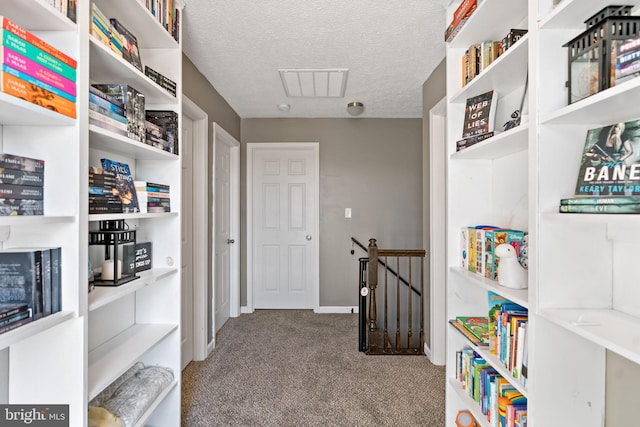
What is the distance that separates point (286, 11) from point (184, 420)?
8.09 feet

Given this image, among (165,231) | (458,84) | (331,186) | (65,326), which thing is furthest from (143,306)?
(331,186)

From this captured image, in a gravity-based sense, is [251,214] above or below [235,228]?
above

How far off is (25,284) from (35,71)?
0.60 metres

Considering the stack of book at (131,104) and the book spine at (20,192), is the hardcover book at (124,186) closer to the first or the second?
the stack of book at (131,104)

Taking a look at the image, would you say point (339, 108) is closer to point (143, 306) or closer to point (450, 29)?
point (450, 29)

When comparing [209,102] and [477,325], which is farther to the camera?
[209,102]

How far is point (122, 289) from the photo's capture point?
129cm

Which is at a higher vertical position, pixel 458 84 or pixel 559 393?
pixel 458 84

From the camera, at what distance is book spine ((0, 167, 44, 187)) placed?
33.7 inches

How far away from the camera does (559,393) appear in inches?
38.8

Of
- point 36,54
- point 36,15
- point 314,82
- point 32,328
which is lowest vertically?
point 32,328

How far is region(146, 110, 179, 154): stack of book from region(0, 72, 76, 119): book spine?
55 cm

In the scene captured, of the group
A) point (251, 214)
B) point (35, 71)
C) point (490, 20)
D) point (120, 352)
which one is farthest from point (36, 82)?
point (251, 214)

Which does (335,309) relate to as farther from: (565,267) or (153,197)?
(565,267)
